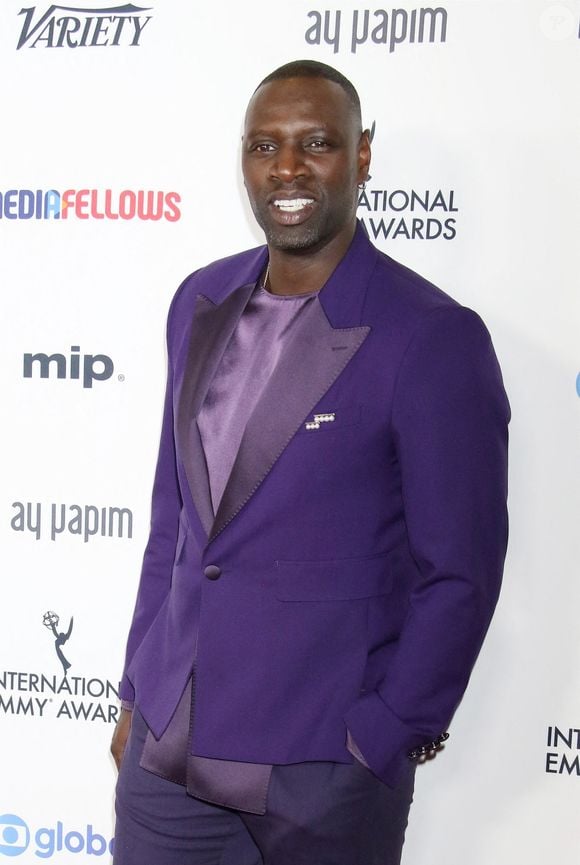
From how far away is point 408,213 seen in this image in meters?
2.11

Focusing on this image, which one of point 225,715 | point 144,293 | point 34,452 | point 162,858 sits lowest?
point 162,858

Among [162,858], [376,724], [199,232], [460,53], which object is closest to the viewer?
[376,724]

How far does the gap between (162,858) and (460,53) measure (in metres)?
1.63

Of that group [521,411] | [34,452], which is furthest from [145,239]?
[521,411]

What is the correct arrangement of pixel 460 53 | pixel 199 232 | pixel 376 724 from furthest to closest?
pixel 199 232, pixel 460 53, pixel 376 724

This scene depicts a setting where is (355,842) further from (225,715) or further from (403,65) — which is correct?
(403,65)

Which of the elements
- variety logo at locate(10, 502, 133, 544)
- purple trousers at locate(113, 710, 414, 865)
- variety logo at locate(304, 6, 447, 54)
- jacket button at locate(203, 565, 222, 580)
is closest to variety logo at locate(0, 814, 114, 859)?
variety logo at locate(10, 502, 133, 544)

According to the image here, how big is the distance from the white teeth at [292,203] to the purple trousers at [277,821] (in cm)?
84

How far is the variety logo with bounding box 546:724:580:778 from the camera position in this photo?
2127 millimetres

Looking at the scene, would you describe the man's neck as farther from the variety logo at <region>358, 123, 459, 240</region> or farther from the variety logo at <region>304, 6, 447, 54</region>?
the variety logo at <region>304, 6, 447, 54</region>

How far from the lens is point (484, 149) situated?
6.72ft

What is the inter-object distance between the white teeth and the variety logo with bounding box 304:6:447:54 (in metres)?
0.72

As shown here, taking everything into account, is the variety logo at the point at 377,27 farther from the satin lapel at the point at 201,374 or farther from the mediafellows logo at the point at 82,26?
the satin lapel at the point at 201,374

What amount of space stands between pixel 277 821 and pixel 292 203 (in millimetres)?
931
